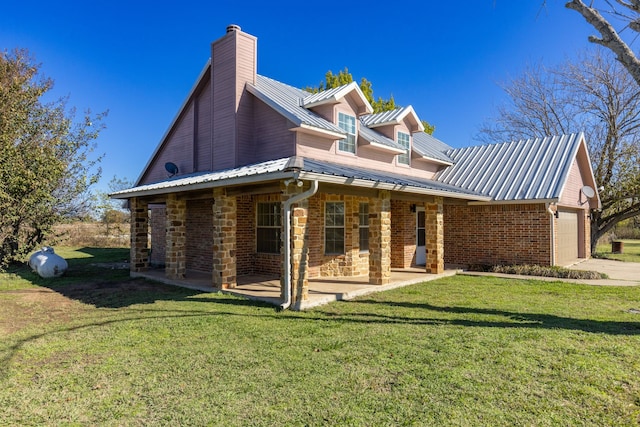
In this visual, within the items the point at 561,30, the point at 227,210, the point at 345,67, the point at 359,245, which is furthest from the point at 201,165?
the point at 345,67

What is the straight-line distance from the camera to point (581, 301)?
8.13 metres

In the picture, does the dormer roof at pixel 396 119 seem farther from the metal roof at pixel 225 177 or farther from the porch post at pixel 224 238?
the porch post at pixel 224 238

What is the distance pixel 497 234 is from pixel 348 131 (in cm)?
673

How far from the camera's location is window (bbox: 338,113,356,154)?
38.5 feet

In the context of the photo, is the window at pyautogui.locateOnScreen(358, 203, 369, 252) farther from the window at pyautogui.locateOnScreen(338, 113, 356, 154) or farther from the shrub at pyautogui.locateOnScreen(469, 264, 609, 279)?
the shrub at pyautogui.locateOnScreen(469, 264, 609, 279)

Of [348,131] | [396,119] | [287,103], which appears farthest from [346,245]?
[396,119]

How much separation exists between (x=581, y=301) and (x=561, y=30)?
6.02 metres

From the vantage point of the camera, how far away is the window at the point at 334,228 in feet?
36.6

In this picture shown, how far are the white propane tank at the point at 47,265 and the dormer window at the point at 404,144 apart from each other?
474 inches

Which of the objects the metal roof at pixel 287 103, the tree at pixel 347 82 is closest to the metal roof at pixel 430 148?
the metal roof at pixel 287 103

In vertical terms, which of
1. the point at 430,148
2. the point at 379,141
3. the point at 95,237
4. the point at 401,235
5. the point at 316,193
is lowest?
the point at 95,237

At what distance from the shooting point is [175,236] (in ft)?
35.4

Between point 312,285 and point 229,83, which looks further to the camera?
point 229,83

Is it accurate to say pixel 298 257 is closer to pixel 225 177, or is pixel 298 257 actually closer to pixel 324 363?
pixel 225 177
